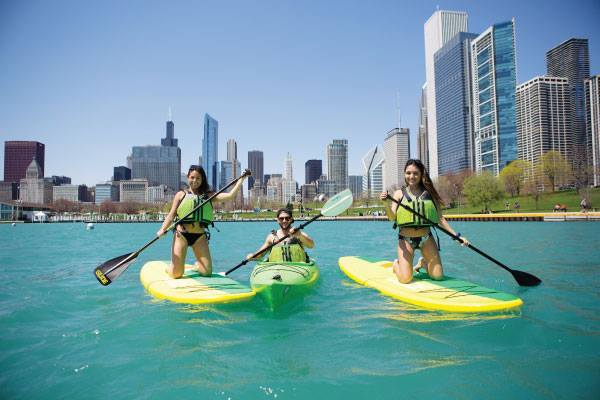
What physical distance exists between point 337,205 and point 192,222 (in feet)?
10.4

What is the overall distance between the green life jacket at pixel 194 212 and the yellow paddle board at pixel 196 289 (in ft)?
3.79

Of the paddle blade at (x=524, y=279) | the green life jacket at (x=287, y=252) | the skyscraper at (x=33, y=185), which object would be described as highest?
the skyscraper at (x=33, y=185)

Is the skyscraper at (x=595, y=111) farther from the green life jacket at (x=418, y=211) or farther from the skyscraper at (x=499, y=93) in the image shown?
the green life jacket at (x=418, y=211)

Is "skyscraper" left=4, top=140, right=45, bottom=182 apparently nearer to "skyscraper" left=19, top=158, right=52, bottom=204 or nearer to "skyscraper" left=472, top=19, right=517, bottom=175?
"skyscraper" left=19, top=158, right=52, bottom=204

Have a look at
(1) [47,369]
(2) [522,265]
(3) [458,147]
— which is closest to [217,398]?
(1) [47,369]

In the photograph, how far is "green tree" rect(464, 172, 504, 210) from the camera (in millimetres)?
61719

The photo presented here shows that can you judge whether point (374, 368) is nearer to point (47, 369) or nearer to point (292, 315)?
point (292, 315)

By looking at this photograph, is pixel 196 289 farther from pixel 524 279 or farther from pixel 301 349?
pixel 524 279

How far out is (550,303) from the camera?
6.00m

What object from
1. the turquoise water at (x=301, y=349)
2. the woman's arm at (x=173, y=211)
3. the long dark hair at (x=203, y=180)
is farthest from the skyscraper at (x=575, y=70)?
the woman's arm at (x=173, y=211)

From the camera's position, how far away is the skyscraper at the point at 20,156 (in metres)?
190

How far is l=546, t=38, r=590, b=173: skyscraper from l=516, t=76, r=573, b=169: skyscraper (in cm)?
254

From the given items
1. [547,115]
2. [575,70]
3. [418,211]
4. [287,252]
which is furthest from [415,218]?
[575,70]

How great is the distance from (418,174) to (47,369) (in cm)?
611
